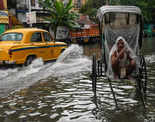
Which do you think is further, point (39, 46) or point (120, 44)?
point (39, 46)

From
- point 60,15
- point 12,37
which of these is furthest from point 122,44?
point 60,15

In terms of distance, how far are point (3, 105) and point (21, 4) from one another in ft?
83.0

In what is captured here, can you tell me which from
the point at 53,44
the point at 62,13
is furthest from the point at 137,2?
the point at 53,44

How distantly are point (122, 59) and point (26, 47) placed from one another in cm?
600

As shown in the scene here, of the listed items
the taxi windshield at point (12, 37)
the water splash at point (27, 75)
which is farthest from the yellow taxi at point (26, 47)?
the water splash at point (27, 75)

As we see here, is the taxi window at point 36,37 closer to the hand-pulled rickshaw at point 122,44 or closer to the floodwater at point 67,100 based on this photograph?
the floodwater at point 67,100

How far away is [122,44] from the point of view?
18.0 feet

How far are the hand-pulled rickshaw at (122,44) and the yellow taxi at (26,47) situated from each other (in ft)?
16.4

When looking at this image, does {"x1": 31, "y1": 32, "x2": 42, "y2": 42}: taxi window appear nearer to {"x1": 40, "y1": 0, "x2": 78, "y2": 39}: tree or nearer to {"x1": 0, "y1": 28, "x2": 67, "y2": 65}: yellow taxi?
{"x1": 0, "y1": 28, "x2": 67, "y2": 65}: yellow taxi

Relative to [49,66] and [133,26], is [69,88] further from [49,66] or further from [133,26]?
[49,66]

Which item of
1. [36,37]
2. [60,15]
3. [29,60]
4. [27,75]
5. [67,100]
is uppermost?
[60,15]

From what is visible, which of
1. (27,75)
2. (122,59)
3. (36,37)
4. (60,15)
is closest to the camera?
(122,59)

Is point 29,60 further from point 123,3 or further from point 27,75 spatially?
point 123,3

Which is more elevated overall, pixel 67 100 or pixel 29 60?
pixel 29 60
